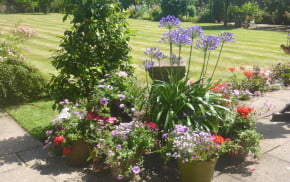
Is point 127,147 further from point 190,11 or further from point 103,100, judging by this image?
point 190,11

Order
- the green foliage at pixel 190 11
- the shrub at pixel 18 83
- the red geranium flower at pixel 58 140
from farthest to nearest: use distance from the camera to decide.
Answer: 1. the green foliage at pixel 190 11
2. the shrub at pixel 18 83
3. the red geranium flower at pixel 58 140

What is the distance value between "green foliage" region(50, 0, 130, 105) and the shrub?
178 cm

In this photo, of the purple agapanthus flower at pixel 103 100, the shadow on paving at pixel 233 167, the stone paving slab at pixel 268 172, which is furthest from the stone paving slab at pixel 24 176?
the stone paving slab at pixel 268 172

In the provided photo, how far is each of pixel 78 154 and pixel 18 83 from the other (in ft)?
11.0

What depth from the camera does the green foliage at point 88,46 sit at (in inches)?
196

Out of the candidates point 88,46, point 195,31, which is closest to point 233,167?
point 195,31

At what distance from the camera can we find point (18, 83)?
6.93 metres

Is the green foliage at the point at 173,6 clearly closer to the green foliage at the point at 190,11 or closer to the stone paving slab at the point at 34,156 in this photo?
the green foliage at the point at 190,11

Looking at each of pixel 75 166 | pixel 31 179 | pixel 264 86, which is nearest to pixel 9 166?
pixel 31 179

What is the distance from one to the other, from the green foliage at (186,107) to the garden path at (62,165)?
2.23 feet

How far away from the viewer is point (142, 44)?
49.8 feet

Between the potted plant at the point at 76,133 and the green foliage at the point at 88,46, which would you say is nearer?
the potted plant at the point at 76,133

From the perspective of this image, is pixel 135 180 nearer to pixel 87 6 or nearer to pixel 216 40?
pixel 216 40

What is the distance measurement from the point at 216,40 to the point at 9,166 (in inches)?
133
